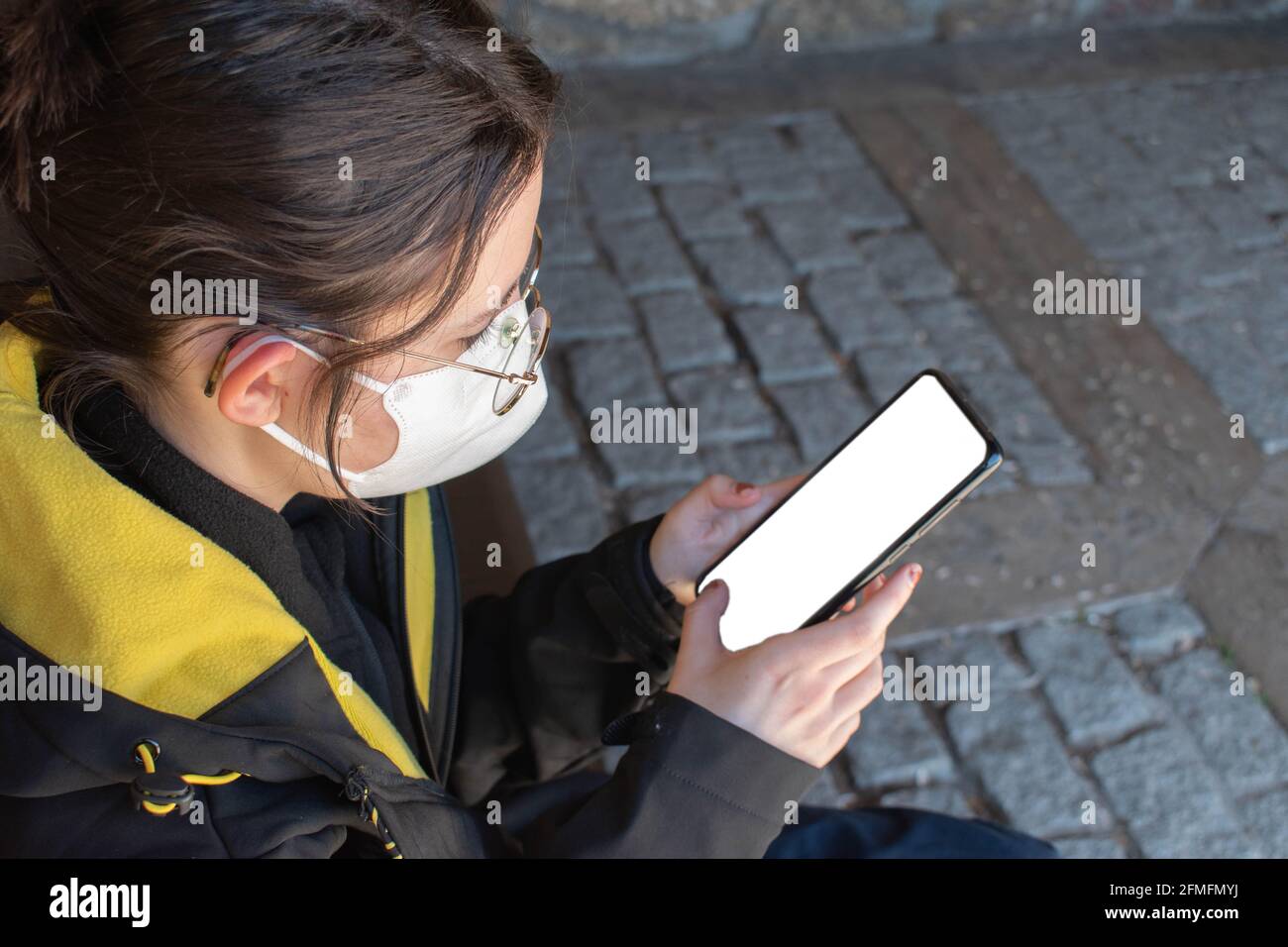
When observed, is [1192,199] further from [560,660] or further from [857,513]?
[560,660]

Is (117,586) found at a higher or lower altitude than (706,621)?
higher

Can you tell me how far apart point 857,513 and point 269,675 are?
0.80 m

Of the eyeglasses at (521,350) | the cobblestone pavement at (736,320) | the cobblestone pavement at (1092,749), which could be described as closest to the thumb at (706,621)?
the eyeglasses at (521,350)

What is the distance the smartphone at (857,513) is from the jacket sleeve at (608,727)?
123 millimetres

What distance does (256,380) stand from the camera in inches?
53.3

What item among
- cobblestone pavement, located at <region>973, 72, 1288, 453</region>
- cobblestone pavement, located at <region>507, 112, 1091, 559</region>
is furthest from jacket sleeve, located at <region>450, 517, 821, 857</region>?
cobblestone pavement, located at <region>973, 72, 1288, 453</region>

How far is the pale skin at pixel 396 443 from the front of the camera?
1.36 metres

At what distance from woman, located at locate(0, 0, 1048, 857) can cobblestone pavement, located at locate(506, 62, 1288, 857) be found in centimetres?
120

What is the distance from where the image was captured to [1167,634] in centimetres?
287

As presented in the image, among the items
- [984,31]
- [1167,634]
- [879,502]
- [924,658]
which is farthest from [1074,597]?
[984,31]

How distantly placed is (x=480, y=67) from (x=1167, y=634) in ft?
7.30

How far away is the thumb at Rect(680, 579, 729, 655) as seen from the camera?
1.52m

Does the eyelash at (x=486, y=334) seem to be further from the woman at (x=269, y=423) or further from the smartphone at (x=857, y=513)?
the smartphone at (x=857, y=513)

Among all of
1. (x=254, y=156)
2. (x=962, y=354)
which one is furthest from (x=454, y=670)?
(x=962, y=354)
